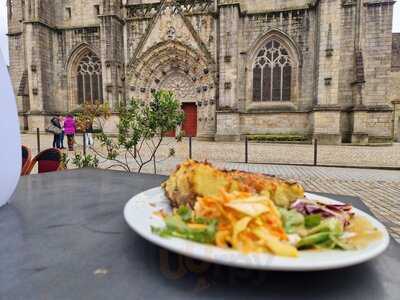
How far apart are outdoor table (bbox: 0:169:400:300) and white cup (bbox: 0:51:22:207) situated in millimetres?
186

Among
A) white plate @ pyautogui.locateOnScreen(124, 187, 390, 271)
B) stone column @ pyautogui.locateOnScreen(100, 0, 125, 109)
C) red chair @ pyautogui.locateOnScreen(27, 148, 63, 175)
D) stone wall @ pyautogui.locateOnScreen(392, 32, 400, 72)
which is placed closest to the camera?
white plate @ pyautogui.locateOnScreen(124, 187, 390, 271)

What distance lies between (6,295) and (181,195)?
1.70 feet

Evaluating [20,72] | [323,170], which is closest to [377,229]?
[323,170]

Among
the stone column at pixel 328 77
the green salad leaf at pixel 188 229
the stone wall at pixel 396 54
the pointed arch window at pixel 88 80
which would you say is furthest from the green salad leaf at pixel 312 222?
the stone wall at pixel 396 54

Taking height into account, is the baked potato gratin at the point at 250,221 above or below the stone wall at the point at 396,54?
below

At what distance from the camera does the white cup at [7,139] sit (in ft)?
3.45

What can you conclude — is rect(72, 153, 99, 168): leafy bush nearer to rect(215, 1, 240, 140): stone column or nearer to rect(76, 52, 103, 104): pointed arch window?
rect(215, 1, 240, 140): stone column

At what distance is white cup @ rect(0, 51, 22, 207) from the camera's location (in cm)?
105

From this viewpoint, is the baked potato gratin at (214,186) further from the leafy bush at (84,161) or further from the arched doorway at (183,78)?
the arched doorway at (183,78)

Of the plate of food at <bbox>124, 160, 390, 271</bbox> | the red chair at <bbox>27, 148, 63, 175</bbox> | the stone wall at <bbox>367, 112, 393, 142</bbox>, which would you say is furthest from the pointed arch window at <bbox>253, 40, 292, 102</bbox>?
the plate of food at <bbox>124, 160, 390, 271</bbox>

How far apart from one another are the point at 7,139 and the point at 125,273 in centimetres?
82

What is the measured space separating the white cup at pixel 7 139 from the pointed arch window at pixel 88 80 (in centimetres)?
2020

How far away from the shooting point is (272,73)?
17297 millimetres

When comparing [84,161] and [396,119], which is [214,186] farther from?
[396,119]
